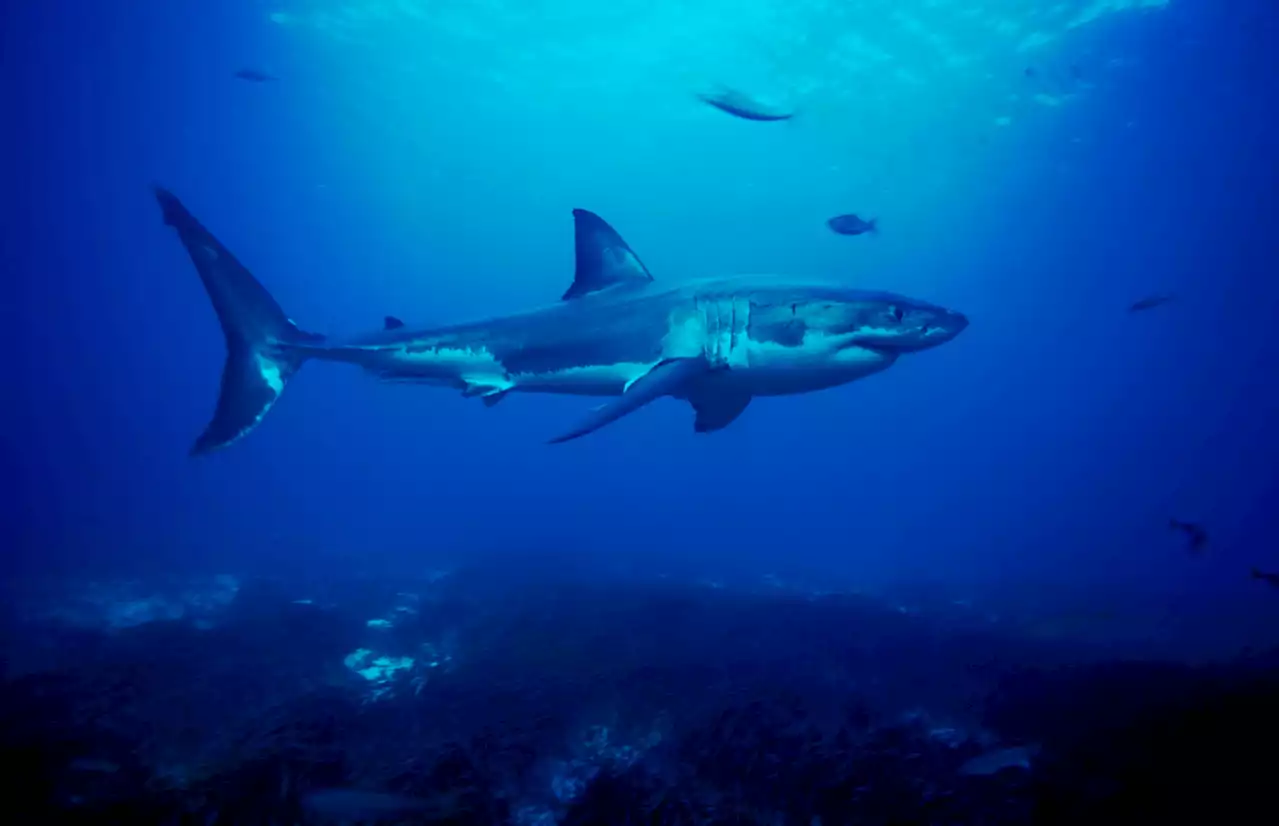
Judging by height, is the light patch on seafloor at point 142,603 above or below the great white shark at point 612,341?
below

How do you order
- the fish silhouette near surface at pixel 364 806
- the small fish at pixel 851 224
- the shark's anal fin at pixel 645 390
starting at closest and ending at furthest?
the shark's anal fin at pixel 645 390 < the fish silhouette near surface at pixel 364 806 < the small fish at pixel 851 224

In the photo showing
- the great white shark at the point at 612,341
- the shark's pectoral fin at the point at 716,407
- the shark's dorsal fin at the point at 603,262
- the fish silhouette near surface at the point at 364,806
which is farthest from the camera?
the shark's dorsal fin at the point at 603,262

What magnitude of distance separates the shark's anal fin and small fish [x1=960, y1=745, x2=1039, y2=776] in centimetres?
422

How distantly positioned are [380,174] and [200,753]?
75935 millimetres

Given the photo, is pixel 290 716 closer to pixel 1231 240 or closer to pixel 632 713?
pixel 632 713

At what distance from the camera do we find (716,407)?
22.3ft

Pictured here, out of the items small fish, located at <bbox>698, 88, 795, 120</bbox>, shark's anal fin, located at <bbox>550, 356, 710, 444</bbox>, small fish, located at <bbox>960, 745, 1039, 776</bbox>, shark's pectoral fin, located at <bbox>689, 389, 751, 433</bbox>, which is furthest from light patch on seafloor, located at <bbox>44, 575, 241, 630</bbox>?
small fish, located at <bbox>960, 745, 1039, 776</bbox>

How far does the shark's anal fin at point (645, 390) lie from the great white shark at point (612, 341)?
2 centimetres

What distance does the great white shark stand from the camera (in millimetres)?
5184

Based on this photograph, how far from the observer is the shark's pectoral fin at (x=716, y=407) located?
258 inches

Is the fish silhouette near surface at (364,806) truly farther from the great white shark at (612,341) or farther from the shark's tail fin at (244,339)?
the shark's tail fin at (244,339)

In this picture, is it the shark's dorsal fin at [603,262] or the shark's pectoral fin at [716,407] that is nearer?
Answer: the shark's pectoral fin at [716,407]

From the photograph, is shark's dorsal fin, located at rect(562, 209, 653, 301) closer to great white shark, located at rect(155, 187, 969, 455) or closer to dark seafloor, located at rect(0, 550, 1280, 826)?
great white shark, located at rect(155, 187, 969, 455)

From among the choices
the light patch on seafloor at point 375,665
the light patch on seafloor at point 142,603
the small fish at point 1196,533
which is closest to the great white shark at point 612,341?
the light patch on seafloor at point 375,665
